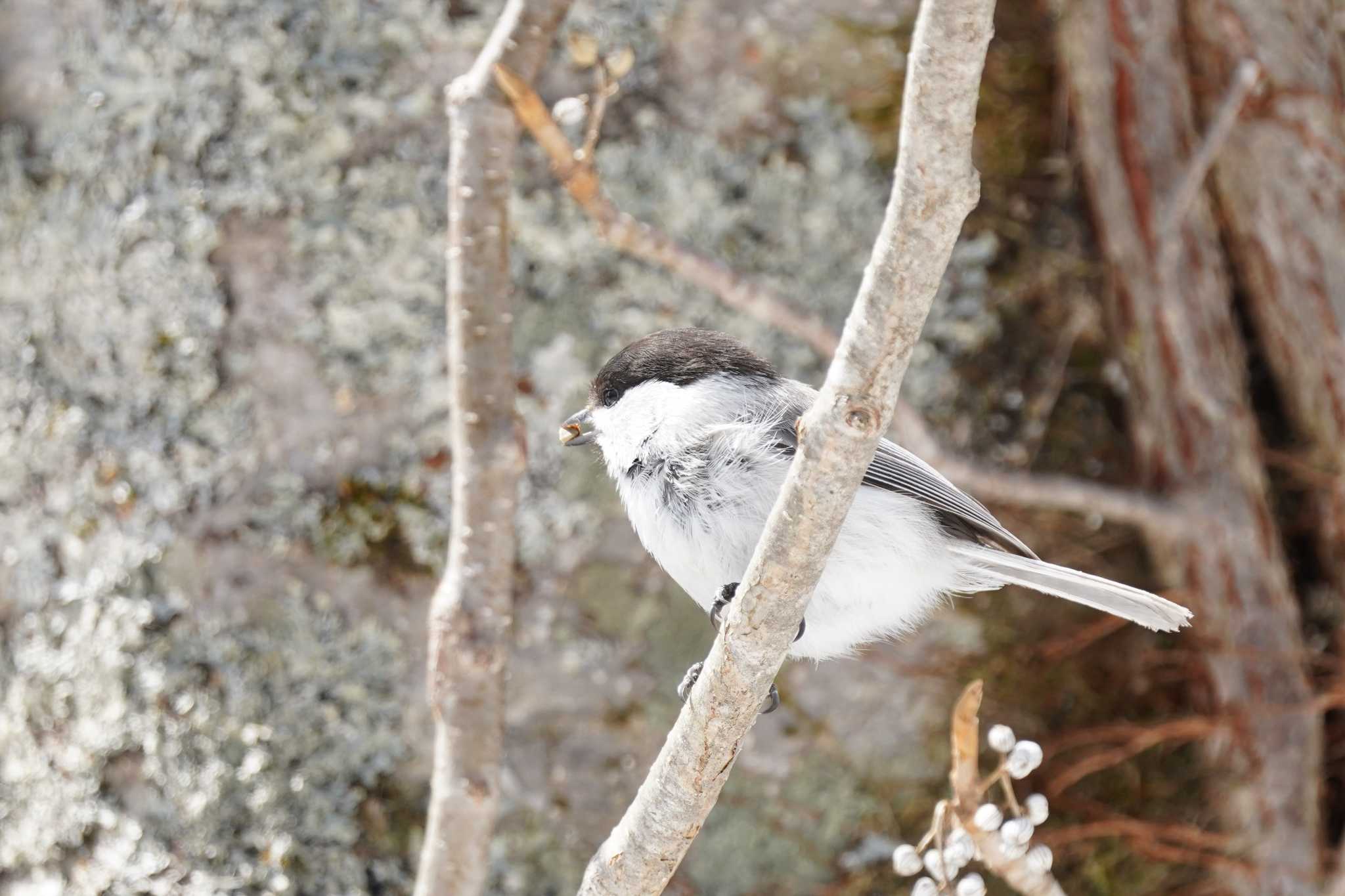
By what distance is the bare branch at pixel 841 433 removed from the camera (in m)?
0.75

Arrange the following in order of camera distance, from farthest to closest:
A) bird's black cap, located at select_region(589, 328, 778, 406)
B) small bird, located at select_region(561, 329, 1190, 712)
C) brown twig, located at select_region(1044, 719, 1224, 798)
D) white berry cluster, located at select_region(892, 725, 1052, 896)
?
brown twig, located at select_region(1044, 719, 1224, 798), bird's black cap, located at select_region(589, 328, 778, 406), small bird, located at select_region(561, 329, 1190, 712), white berry cluster, located at select_region(892, 725, 1052, 896)

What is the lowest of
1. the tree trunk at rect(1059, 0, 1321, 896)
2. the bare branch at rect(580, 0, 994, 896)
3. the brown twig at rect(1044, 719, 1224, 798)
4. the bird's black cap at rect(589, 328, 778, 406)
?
the brown twig at rect(1044, 719, 1224, 798)

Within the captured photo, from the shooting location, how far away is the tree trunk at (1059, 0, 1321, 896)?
1942 mm

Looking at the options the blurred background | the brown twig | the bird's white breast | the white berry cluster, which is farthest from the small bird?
the brown twig

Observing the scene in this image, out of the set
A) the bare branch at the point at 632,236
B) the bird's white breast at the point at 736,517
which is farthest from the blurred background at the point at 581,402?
the bird's white breast at the point at 736,517

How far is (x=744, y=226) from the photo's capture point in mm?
1914

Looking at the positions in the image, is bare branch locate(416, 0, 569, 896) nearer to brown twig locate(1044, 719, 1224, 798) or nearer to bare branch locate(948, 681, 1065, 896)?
bare branch locate(948, 681, 1065, 896)

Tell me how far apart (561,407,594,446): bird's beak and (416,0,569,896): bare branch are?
7cm

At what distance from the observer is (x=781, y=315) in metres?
1.64

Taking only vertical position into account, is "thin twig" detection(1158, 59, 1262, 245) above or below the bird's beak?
above

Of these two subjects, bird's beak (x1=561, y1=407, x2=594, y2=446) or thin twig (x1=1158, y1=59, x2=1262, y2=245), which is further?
thin twig (x1=1158, y1=59, x2=1262, y2=245)

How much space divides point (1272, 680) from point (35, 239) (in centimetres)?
208

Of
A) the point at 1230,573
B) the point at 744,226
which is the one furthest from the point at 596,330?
the point at 1230,573

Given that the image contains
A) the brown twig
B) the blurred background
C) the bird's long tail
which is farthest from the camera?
the brown twig
